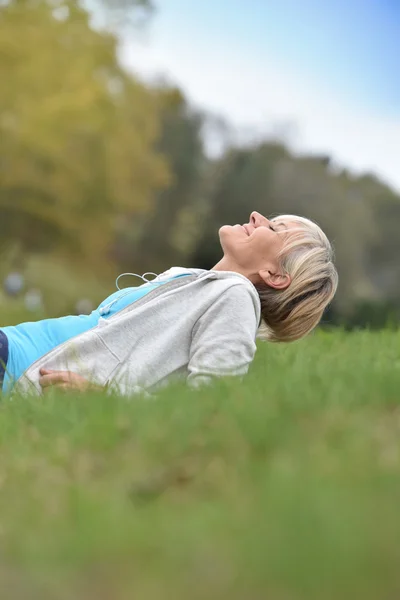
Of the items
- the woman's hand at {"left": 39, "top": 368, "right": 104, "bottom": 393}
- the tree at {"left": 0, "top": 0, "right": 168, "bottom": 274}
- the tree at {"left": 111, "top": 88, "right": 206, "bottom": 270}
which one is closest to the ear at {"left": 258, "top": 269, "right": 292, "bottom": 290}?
the woman's hand at {"left": 39, "top": 368, "right": 104, "bottom": 393}

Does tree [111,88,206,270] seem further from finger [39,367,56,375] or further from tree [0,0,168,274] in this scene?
finger [39,367,56,375]

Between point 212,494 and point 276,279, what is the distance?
214 centimetres

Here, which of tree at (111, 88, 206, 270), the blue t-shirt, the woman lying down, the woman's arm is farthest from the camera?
tree at (111, 88, 206, 270)

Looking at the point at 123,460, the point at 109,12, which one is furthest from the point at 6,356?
the point at 109,12

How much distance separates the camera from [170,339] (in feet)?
11.9

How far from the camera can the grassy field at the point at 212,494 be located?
1358 mm

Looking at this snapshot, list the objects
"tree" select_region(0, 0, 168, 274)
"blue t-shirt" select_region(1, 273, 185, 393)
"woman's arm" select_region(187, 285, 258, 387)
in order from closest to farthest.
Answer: "woman's arm" select_region(187, 285, 258, 387) → "blue t-shirt" select_region(1, 273, 185, 393) → "tree" select_region(0, 0, 168, 274)

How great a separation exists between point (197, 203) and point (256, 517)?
29.5 meters

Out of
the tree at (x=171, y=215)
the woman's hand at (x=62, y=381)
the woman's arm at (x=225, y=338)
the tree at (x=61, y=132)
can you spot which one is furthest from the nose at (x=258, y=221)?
the tree at (x=171, y=215)

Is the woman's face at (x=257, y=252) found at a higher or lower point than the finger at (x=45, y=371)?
higher

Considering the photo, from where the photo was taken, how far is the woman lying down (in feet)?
11.5

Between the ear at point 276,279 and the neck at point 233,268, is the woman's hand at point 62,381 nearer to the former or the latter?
the neck at point 233,268

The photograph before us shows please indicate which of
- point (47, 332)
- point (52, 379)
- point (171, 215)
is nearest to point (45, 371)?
point (52, 379)

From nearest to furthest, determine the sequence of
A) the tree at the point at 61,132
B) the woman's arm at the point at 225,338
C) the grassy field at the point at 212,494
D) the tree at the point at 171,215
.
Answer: the grassy field at the point at 212,494, the woman's arm at the point at 225,338, the tree at the point at 61,132, the tree at the point at 171,215
